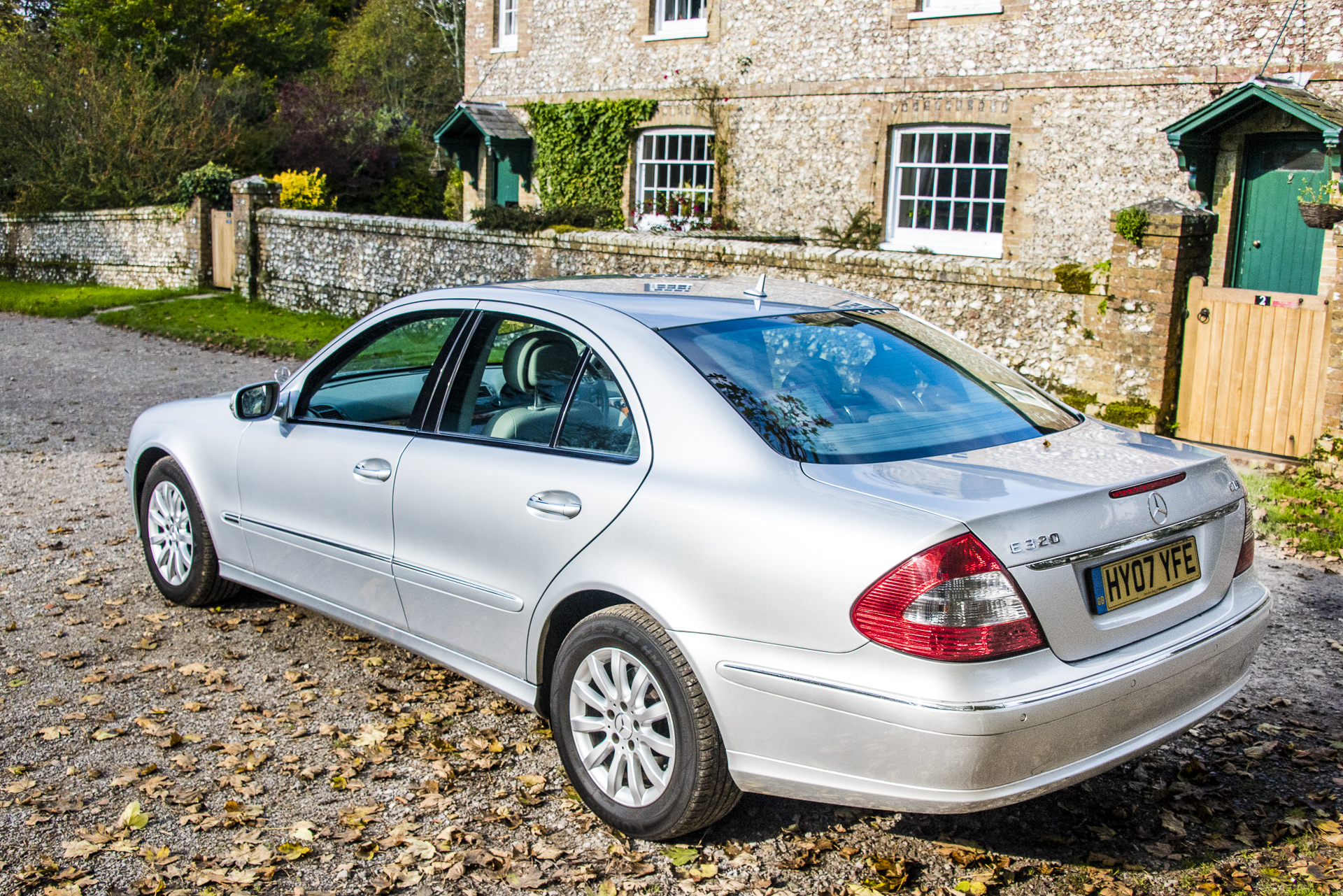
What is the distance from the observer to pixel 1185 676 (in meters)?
3.48

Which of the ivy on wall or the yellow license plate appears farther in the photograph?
the ivy on wall

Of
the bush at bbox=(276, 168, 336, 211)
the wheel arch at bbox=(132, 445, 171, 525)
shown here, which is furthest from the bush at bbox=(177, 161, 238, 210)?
the wheel arch at bbox=(132, 445, 171, 525)

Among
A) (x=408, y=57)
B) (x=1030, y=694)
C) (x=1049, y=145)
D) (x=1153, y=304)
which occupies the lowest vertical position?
(x=1030, y=694)

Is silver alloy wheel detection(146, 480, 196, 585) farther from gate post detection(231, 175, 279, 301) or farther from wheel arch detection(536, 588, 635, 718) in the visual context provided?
gate post detection(231, 175, 279, 301)

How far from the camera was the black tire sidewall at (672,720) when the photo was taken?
350cm

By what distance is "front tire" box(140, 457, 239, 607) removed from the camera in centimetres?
570

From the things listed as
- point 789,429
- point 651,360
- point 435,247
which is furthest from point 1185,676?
point 435,247

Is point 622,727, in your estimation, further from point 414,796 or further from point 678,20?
point 678,20

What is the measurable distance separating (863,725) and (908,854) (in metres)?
0.84

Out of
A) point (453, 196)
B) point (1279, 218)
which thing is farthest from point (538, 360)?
point (453, 196)

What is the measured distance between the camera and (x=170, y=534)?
5.93 metres

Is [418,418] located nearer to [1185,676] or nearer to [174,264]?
[1185,676]

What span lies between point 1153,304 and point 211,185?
17997 millimetres

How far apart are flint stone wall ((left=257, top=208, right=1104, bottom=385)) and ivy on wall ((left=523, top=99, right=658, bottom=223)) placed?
3991 millimetres
